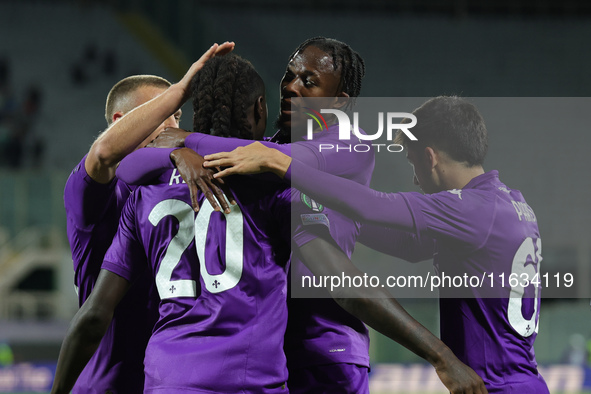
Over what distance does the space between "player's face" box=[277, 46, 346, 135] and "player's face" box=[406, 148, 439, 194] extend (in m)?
0.45

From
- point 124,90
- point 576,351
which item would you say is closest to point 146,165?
point 124,90

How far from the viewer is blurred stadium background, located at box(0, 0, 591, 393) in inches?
538

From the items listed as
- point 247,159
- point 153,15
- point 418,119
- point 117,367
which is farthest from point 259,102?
point 153,15

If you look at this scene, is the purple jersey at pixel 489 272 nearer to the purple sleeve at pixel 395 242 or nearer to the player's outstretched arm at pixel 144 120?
the purple sleeve at pixel 395 242

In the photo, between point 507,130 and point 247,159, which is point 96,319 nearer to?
point 247,159

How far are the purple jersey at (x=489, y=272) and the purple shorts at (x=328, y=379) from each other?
0.36 m

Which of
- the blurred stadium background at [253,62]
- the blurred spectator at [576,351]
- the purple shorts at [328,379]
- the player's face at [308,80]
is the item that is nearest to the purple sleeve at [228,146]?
the player's face at [308,80]

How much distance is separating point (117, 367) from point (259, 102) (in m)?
1.29

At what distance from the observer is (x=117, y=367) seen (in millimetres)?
3072

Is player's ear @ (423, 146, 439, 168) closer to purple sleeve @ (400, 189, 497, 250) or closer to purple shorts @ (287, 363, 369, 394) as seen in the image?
purple sleeve @ (400, 189, 497, 250)

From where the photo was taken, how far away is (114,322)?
3109mm

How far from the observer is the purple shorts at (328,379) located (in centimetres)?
276

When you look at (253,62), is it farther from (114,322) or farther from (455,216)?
(455,216)

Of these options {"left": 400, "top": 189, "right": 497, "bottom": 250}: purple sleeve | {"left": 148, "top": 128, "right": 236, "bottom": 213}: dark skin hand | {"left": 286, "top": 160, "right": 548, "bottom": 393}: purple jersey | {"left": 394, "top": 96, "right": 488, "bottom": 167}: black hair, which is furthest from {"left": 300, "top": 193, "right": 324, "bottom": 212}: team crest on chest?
{"left": 394, "top": 96, "right": 488, "bottom": 167}: black hair
